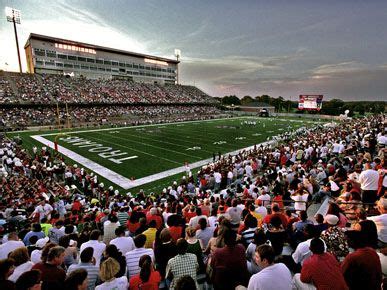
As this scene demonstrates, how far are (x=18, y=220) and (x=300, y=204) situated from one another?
9040 mm

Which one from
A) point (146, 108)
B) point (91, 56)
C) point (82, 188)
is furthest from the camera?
point (91, 56)

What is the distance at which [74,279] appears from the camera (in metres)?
2.87

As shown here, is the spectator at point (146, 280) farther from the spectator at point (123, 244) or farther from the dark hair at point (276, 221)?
the dark hair at point (276, 221)

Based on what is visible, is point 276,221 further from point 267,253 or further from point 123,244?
point 123,244

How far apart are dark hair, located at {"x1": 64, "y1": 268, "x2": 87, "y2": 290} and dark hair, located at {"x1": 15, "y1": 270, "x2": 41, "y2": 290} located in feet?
1.27

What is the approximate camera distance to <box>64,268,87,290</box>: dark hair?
281 cm

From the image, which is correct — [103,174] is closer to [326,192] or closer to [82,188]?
[82,188]

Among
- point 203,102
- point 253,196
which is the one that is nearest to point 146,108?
point 203,102

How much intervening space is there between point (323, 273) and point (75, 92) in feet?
209

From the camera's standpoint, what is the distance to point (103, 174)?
62.9ft

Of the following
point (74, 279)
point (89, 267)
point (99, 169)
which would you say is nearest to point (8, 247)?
point (89, 267)

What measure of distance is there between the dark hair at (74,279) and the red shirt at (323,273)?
8.82 feet

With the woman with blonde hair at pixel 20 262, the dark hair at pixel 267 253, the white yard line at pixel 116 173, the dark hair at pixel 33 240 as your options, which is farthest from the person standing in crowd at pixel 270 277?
the white yard line at pixel 116 173

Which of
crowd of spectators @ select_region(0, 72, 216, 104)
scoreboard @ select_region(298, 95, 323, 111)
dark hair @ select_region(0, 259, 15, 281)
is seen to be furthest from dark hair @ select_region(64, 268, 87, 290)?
scoreboard @ select_region(298, 95, 323, 111)
